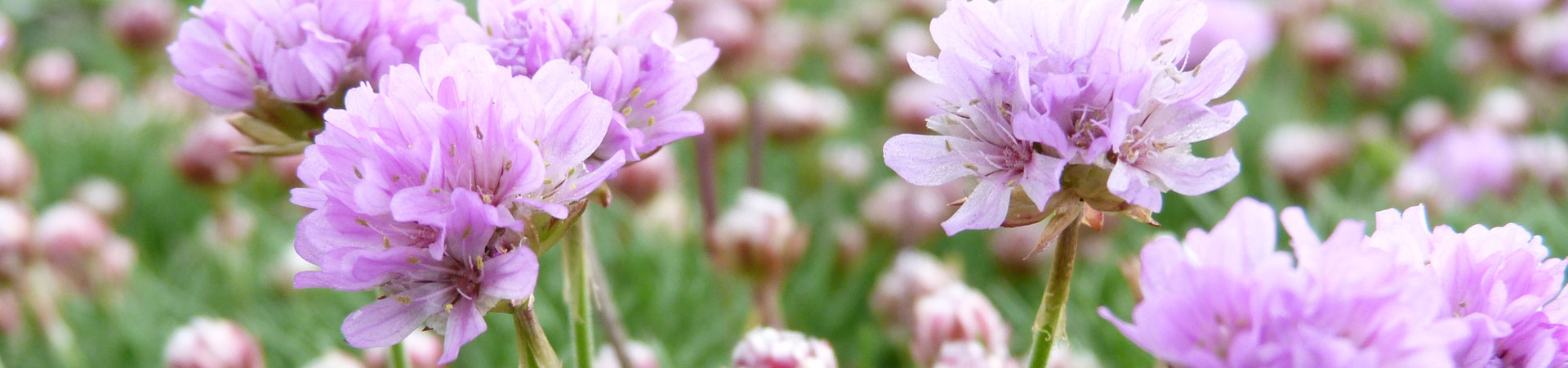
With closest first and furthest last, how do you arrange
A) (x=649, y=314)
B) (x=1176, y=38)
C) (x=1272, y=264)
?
(x=1272, y=264) < (x=1176, y=38) < (x=649, y=314)

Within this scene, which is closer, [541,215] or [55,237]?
[541,215]

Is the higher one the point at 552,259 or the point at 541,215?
the point at 541,215

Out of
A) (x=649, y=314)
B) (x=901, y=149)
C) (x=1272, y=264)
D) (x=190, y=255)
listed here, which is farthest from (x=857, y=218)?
Result: (x=1272, y=264)

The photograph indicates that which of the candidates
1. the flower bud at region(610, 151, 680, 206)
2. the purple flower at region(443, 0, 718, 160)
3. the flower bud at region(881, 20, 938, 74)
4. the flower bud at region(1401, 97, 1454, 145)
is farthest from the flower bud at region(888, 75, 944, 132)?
the purple flower at region(443, 0, 718, 160)

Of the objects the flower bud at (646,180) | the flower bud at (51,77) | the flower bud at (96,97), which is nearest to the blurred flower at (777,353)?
the flower bud at (646,180)

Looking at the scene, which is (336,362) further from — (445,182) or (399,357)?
(445,182)

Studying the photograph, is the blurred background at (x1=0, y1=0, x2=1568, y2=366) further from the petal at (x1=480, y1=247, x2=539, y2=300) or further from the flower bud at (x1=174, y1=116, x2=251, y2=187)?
the petal at (x1=480, y1=247, x2=539, y2=300)

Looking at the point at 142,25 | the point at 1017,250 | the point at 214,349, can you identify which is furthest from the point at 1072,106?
the point at 142,25

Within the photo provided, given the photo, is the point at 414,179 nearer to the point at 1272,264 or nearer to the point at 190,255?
the point at 1272,264
